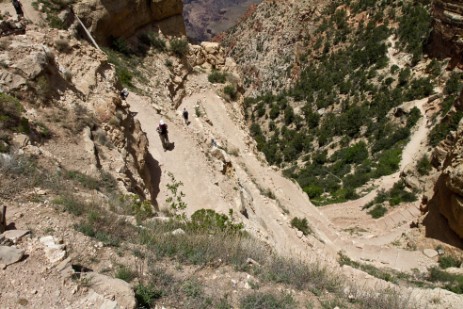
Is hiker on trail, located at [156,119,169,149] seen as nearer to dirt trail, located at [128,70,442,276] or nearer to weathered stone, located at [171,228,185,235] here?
dirt trail, located at [128,70,442,276]

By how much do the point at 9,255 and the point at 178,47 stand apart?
21.0 m

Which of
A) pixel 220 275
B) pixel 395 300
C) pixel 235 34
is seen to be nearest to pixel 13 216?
pixel 220 275

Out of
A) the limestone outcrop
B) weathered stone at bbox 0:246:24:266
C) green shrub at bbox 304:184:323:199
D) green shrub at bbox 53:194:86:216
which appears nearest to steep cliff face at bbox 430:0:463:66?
green shrub at bbox 304:184:323:199

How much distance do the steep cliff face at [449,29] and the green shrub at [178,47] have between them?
23569 millimetres

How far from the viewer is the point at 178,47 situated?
24.8m

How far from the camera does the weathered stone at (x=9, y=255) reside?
5.15 meters

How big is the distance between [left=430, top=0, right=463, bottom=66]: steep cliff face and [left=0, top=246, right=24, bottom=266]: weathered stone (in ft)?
124

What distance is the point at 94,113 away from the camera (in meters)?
12.5

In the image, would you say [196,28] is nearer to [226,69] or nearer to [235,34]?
[235,34]

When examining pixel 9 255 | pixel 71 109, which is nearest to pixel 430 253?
pixel 71 109

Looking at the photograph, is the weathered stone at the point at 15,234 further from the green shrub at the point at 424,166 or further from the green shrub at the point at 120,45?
the green shrub at the point at 424,166

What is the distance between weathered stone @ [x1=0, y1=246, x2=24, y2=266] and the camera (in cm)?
515

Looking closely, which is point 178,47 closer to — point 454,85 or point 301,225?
point 301,225

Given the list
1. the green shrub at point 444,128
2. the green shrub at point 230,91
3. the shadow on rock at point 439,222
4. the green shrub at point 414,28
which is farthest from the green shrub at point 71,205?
the green shrub at point 414,28
